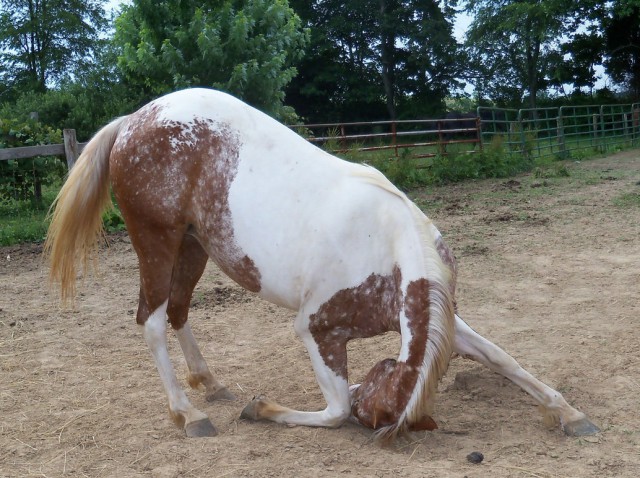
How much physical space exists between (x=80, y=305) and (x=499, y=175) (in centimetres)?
956

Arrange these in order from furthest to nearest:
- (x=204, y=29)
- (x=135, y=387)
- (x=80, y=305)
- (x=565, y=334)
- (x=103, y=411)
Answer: (x=204, y=29)
(x=80, y=305)
(x=565, y=334)
(x=135, y=387)
(x=103, y=411)

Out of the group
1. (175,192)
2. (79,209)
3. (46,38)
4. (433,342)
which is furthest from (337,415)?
(46,38)

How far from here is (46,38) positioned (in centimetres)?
2733

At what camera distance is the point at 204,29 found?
12562mm

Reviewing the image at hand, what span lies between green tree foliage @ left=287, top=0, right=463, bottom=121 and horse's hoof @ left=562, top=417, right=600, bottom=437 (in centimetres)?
2889

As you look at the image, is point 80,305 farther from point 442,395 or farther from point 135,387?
point 442,395

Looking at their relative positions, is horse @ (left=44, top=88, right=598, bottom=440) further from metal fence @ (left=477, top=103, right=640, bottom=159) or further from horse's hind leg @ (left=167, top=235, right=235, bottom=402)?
metal fence @ (left=477, top=103, right=640, bottom=159)

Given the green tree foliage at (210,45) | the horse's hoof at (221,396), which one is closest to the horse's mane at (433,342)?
the horse's hoof at (221,396)

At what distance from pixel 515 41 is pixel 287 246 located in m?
32.1

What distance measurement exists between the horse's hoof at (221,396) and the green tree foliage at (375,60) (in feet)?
92.6

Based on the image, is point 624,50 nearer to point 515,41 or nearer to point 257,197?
point 515,41

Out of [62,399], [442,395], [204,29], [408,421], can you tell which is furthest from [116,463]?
[204,29]

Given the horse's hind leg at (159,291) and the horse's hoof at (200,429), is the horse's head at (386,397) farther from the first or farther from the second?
the horse's hind leg at (159,291)

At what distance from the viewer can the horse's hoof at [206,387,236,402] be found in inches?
140
